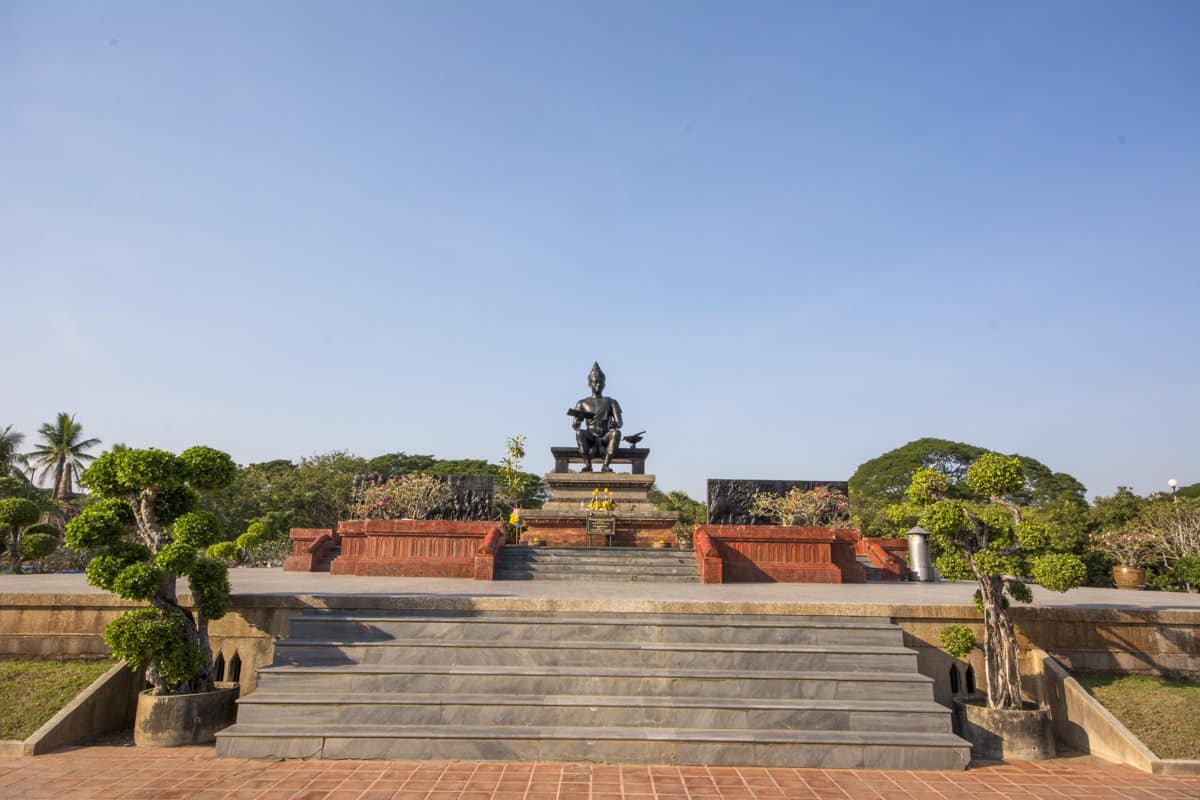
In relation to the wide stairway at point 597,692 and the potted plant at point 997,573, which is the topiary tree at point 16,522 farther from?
the potted plant at point 997,573

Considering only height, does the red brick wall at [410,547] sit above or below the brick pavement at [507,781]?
above

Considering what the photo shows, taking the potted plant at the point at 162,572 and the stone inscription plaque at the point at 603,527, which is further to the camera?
the stone inscription plaque at the point at 603,527

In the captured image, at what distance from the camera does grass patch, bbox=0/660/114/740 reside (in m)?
6.11

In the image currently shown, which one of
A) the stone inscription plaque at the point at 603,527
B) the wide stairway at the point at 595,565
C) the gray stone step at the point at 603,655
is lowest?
the gray stone step at the point at 603,655

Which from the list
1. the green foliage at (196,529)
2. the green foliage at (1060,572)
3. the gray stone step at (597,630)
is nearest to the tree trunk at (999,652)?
the green foliage at (1060,572)

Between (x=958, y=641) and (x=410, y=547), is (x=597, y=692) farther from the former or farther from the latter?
(x=410, y=547)

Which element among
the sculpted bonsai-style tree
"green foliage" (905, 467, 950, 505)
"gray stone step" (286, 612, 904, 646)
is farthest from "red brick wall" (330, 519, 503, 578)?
"green foliage" (905, 467, 950, 505)

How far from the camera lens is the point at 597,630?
7.20 meters

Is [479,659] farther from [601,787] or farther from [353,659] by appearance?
[601,787]

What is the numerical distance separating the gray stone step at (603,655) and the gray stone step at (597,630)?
21 centimetres

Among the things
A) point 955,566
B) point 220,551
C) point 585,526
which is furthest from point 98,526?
point 585,526

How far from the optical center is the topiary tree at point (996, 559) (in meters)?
6.54

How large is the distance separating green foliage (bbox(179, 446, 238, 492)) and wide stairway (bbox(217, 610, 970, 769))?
1.67 m

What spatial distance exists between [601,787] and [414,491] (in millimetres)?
9585
